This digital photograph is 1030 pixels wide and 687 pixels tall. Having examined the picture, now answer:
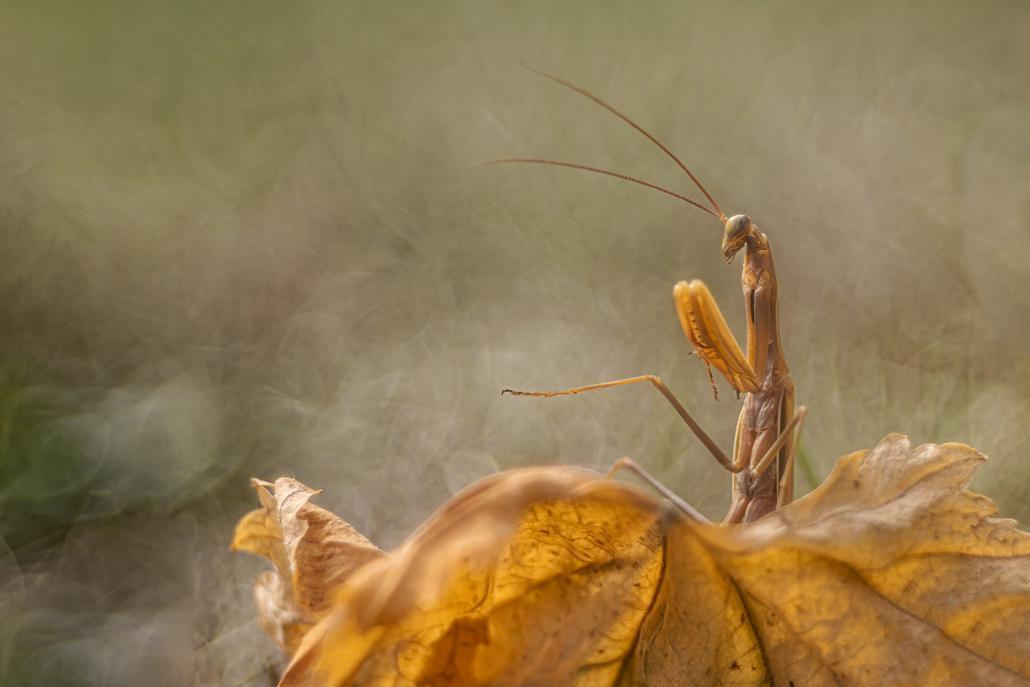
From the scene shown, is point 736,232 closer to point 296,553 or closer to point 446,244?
point 446,244

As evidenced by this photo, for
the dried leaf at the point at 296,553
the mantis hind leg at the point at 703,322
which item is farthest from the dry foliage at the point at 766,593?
the mantis hind leg at the point at 703,322

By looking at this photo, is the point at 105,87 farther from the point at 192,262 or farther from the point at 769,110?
the point at 769,110

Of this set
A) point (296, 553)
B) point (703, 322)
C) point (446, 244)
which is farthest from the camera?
point (446, 244)

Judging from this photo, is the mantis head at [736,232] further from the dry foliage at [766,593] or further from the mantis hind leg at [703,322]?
the dry foliage at [766,593]

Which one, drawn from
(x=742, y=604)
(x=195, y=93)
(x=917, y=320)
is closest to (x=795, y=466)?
(x=917, y=320)

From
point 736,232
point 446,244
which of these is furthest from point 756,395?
point 446,244

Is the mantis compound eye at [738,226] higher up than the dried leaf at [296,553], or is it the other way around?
the mantis compound eye at [738,226]

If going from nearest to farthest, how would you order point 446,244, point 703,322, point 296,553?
1. point 296,553
2. point 703,322
3. point 446,244
